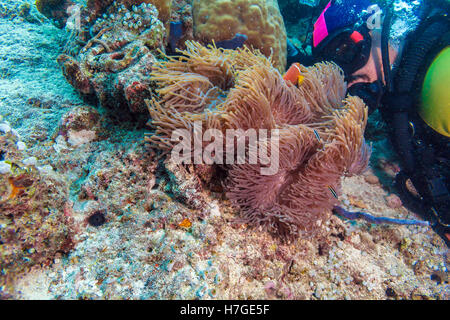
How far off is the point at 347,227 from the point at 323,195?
2.31 feet

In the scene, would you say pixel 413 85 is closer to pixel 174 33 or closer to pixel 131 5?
pixel 174 33

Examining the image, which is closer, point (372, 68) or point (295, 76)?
point (295, 76)

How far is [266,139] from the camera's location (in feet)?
6.42

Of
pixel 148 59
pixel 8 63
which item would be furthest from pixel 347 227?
pixel 8 63

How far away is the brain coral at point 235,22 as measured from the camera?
3.07 metres

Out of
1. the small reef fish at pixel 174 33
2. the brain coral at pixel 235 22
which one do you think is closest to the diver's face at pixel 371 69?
the brain coral at pixel 235 22

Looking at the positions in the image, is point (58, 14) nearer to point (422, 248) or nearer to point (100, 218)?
point (100, 218)

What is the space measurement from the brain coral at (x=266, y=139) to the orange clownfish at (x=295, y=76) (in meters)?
0.35

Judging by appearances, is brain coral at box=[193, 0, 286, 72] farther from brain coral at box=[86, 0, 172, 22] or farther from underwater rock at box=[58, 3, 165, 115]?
underwater rock at box=[58, 3, 165, 115]

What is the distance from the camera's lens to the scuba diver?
3.03m

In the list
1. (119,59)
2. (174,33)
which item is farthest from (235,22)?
(119,59)

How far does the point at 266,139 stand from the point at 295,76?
1085mm

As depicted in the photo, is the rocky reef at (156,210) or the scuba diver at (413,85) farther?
the scuba diver at (413,85)

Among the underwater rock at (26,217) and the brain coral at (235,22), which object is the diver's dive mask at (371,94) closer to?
the brain coral at (235,22)
